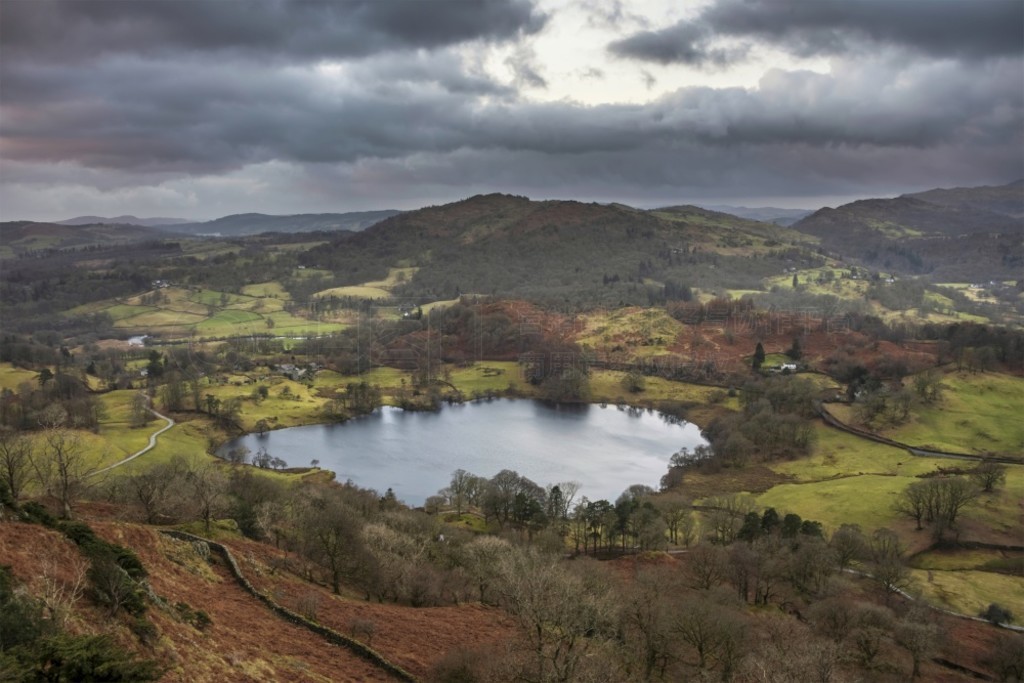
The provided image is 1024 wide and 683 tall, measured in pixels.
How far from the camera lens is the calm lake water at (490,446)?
3820 inches

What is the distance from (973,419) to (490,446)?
259ft

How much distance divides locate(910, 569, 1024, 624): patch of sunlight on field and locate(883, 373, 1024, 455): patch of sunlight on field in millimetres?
40731

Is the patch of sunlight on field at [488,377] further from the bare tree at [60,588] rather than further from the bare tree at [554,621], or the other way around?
the bare tree at [60,588]

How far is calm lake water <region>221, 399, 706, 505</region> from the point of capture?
9703 cm

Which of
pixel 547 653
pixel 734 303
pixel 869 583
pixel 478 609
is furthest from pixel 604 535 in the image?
pixel 734 303

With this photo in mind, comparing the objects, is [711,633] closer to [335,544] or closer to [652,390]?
[335,544]

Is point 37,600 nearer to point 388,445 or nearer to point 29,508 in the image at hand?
point 29,508

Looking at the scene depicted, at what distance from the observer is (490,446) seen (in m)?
113

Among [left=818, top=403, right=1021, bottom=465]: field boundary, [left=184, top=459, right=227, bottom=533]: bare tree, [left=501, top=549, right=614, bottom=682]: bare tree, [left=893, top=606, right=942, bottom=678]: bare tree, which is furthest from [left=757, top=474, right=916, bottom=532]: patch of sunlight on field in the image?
[left=184, top=459, right=227, bottom=533]: bare tree

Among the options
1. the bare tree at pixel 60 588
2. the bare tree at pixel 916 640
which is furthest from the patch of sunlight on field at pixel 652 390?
the bare tree at pixel 60 588

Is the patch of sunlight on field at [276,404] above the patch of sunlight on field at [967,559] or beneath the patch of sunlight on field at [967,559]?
above

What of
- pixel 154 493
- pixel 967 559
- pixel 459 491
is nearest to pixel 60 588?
pixel 154 493

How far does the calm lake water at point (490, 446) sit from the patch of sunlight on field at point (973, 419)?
1410 inches

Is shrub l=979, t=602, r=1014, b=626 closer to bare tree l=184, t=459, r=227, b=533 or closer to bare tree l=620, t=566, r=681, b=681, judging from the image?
bare tree l=620, t=566, r=681, b=681
